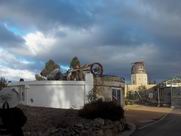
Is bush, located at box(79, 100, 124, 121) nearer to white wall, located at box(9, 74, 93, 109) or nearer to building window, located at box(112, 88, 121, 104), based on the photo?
white wall, located at box(9, 74, 93, 109)

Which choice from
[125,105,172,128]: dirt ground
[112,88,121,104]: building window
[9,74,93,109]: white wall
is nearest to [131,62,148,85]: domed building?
[125,105,172,128]: dirt ground

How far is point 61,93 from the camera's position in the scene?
42.6 metres

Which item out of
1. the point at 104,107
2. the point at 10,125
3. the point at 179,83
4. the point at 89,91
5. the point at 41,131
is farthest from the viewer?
the point at 179,83

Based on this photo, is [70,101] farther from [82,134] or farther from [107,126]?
[82,134]

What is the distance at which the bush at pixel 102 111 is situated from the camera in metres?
27.8

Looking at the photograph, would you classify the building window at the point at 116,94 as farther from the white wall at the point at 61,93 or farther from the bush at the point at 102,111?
the bush at the point at 102,111

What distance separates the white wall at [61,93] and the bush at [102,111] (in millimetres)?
12495

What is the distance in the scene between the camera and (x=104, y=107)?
2880cm

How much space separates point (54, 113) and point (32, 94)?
1574cm

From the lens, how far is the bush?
2780 cm

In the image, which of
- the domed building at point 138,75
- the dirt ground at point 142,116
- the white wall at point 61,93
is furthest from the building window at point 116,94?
the domed building at point 138,75

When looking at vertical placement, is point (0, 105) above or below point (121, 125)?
above

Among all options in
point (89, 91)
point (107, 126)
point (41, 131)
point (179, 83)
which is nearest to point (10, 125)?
point (41, 131)

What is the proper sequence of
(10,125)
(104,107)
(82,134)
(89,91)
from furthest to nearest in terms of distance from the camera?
(89,91) < (104,107) < (82,134) < (10,125)
